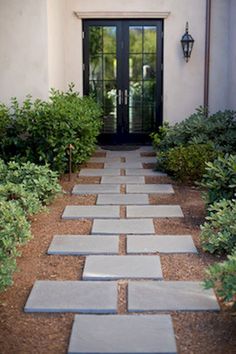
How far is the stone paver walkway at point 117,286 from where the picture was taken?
2.98 meters

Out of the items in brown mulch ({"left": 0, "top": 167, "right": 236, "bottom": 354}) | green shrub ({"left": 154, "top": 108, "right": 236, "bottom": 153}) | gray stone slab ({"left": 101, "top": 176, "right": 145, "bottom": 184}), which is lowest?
brown mulch ({"left": 0, "top": 167, "right": 236, "bottom": 354})

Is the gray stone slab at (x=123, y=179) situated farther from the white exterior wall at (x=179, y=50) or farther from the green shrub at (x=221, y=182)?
the white exterior wall at (x=179, y=50)

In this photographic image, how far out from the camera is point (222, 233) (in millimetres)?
4215

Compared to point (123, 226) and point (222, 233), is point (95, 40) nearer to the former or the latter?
point (123, 226)

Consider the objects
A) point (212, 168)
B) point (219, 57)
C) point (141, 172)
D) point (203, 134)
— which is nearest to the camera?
point (212, 168)

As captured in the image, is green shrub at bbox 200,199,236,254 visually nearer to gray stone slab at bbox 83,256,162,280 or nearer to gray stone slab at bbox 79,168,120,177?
gray stone slab at bbox 83,256,162,280

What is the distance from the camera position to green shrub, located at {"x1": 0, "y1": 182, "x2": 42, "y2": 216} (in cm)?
502

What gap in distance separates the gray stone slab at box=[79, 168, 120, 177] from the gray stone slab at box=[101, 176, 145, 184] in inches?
8.3

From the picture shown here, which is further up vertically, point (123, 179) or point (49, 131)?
point (49, 131)

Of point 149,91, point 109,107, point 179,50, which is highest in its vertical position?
point 179,50

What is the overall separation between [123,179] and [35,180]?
1.92m

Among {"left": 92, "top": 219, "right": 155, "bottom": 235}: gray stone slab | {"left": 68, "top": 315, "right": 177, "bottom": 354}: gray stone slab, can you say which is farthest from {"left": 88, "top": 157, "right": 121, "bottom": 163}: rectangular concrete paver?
{"left": 68, "top": 315, "right": 177, "bottom": 354}: gray stone slab

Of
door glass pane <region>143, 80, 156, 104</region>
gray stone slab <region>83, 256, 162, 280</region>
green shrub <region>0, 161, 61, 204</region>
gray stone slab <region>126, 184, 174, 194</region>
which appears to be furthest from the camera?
door glass pane <region>143, 80, 156, 104</region>

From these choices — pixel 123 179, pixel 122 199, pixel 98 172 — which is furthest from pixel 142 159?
pixel 122 199
